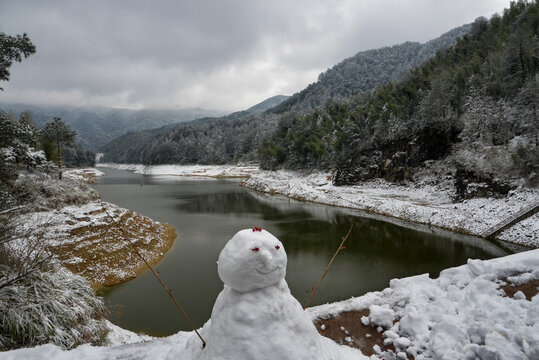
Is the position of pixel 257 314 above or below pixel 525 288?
above

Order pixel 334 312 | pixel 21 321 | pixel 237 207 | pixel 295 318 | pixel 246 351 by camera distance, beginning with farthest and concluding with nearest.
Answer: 1. pixel 237 207
2. pixel 334 312
3. pixel 21 321
4. pixel 295 318
5. pixel 246 351

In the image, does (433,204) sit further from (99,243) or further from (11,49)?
(11,49)

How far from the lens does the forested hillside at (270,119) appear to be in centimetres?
9799

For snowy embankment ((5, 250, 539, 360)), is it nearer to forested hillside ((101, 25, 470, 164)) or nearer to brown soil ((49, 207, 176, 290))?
brown soil ((49, 207, 176, 290))

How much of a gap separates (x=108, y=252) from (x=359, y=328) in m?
13.4

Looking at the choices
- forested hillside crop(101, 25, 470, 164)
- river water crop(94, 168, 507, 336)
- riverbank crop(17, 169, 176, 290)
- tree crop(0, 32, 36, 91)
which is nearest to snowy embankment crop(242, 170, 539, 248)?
river water crop(94, 168, 507, 336)

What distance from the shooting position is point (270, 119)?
12212 centimetres

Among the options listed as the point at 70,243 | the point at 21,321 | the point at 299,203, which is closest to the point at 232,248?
the point at 21,321

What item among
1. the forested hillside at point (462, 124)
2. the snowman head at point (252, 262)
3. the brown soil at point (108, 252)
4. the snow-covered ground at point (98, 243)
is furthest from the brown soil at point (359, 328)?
the forested hillside at point (462, 124)

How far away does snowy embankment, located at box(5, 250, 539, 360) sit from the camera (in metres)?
4.26

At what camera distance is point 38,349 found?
4.47 m

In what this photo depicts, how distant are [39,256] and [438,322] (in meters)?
9.25

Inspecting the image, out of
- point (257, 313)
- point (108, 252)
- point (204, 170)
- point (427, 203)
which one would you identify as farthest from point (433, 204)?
point (204, 170)

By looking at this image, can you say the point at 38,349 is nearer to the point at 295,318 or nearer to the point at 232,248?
the point at 232,248
